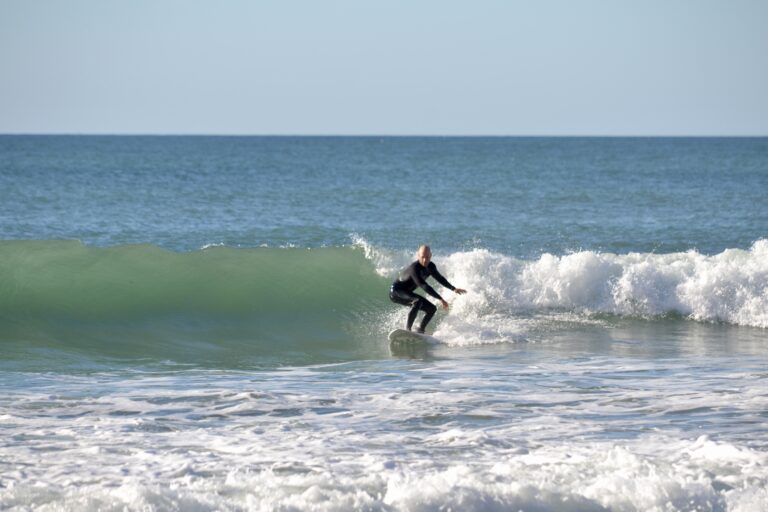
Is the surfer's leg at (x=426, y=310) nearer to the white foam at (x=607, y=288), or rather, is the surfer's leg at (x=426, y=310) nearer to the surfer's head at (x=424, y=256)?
the surfer's head at (x=424, y=256)

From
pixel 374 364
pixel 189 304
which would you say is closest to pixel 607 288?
pixel 374 364

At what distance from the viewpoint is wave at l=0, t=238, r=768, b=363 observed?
50.5 feet

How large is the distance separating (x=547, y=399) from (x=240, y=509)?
4.22 metres

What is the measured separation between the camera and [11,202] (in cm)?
3353

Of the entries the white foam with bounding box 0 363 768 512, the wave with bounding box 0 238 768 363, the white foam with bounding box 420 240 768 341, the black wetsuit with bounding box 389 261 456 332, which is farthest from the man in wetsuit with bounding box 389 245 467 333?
the white foam with bounding box 0 363 768 512

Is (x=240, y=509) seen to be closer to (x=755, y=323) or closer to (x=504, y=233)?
(x=755, y=323)

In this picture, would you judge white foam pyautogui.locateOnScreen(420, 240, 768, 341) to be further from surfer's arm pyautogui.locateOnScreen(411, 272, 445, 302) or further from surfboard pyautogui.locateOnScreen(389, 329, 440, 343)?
surfer's arm pyautogui.locateOnScreen(411, 272, 445, 302)

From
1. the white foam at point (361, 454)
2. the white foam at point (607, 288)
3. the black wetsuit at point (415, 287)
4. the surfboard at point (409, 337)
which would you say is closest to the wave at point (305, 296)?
the white foam at point (607, 288)

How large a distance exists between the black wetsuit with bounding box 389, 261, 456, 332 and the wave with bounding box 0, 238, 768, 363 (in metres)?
0.48

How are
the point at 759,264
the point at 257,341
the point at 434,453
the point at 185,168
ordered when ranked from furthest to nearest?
the point at 185,168, the point at 759,264, the point at 257,341, the point at 434,453

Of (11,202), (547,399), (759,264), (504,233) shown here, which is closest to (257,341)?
(547,399)

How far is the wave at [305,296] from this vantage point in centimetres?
1538

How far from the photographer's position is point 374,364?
12938 millimetres

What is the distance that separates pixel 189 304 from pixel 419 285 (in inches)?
201
